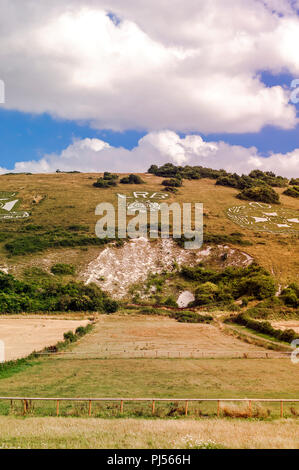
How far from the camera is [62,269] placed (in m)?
60.7

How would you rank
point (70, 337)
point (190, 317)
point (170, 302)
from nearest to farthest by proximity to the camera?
point (70, 337)
point (190, 317)
point (170, 302)

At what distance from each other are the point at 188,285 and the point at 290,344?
26.2 metres

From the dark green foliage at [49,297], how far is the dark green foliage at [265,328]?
16053 millimetres

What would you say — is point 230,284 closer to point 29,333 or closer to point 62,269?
point 62,269

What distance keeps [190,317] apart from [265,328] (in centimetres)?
1008

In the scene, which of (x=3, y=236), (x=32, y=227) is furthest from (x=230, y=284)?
(x=3, y=236)

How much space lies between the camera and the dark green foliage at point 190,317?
152ft

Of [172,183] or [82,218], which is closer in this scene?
[82,218]

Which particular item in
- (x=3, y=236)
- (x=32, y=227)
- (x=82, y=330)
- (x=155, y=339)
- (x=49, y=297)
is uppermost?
(x=32, y=227)

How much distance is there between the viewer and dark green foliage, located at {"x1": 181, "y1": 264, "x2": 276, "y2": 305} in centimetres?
5359

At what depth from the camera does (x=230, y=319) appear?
47.0 metres

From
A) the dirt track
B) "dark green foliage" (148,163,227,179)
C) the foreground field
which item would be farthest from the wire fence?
"dark green foliage" (148,163,227,179)

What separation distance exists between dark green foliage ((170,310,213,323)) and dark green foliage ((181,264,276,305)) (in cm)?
578

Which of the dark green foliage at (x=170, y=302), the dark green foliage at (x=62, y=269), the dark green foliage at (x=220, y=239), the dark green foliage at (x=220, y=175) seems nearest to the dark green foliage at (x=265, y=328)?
the dark green foliage at (x=170, y=302)
